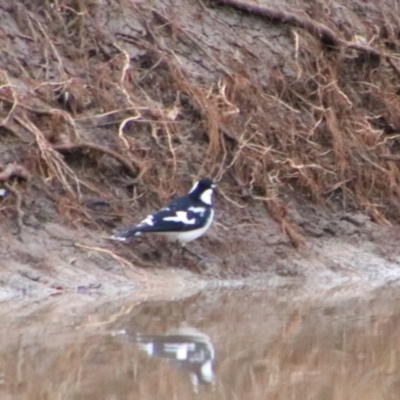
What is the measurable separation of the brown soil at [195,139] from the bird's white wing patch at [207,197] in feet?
1.19

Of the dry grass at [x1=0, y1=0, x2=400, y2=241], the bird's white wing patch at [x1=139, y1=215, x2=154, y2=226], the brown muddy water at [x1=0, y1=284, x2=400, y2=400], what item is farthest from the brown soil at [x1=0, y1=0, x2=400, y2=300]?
the brown muddy water at [x1=0, y1=284, x2=400, y2=400]

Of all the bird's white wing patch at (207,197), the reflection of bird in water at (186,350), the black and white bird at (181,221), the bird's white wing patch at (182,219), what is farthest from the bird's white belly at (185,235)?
the reflection of bird in water at (186,350)

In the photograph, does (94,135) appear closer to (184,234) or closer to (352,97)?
(184,234)

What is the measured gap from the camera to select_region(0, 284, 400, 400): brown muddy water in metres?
7.76

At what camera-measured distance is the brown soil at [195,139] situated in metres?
11.6

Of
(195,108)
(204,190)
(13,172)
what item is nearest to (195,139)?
(195,108)

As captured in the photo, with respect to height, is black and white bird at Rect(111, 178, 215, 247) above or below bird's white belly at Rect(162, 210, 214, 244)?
above

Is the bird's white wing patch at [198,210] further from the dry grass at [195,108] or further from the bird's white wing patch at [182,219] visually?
the dry grass at [195,108]

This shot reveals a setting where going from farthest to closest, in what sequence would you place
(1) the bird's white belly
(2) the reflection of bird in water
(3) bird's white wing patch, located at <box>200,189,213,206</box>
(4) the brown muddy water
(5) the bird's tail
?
1. (3) bird's white wing patch, located at <box>200,189,213,206</box>
2. (1) the bird's white belly
3. (5) the bird's tail
4. (2) the reflection of bird in water
5. (4) the brown muddy water

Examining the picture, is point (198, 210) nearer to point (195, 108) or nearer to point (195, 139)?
point (195, 139)

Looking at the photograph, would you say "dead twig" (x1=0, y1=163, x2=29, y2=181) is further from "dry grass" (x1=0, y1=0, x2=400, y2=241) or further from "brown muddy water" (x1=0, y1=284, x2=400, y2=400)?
"brown muddy water" (x1=0, y1=284, x2=400, y2=400)

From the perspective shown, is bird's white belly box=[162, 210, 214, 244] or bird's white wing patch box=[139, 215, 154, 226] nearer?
bird's white wing patch box=[139, 215, 154, 226]

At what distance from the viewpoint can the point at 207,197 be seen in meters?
12.1

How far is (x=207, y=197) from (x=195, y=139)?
1.24 metres
